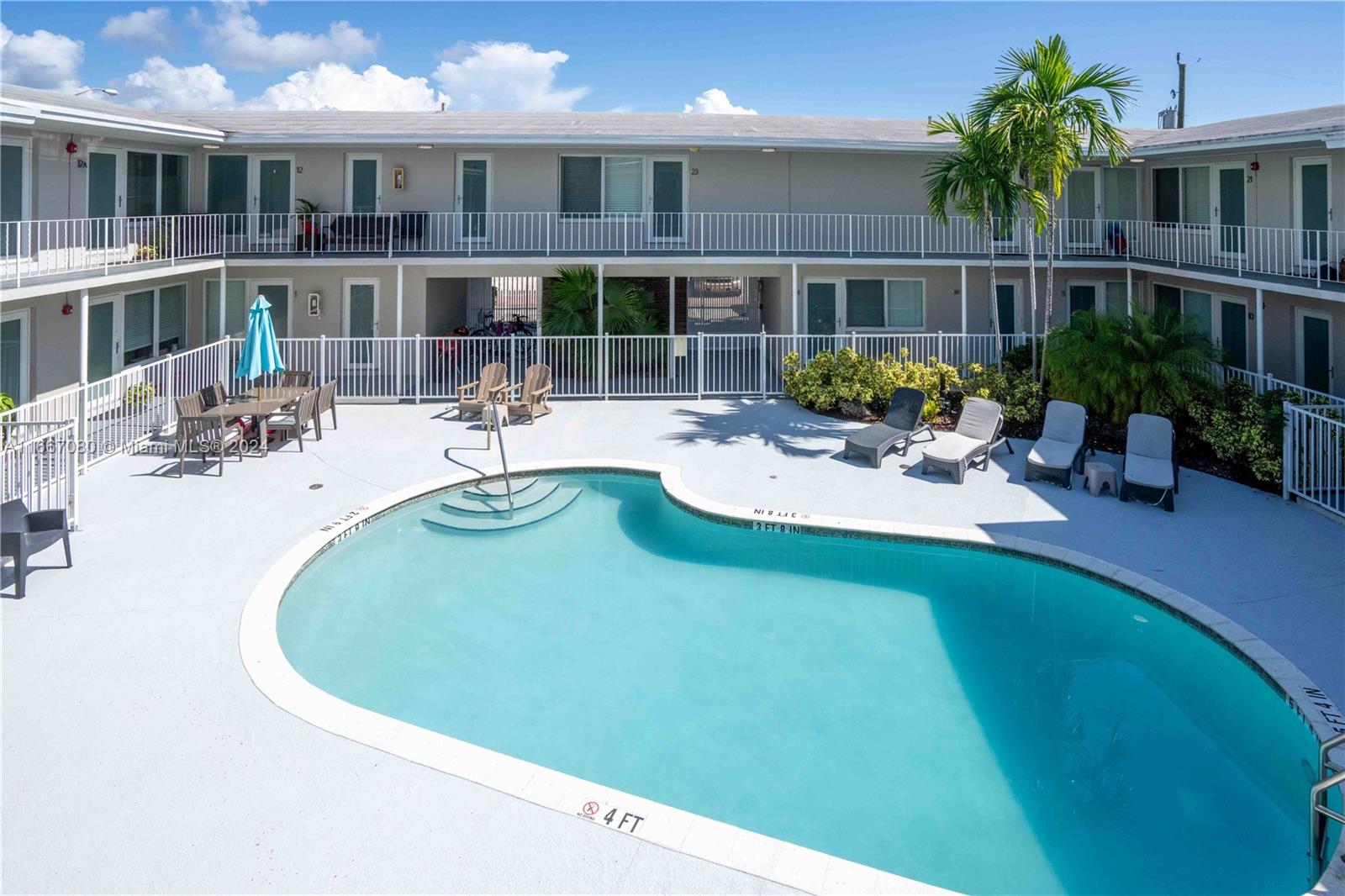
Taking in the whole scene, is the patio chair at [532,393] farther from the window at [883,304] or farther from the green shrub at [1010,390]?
the green shrub at [1010,390]

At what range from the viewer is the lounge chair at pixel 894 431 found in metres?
14.8

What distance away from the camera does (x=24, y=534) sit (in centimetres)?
924

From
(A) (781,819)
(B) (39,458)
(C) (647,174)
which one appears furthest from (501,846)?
(C) (647,174)

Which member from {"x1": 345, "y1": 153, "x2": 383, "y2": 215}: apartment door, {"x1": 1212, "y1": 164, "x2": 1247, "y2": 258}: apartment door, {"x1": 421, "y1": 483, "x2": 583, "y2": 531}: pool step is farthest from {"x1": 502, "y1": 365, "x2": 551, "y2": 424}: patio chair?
{"x1": 1212, "y1": 164, "x2": 1247, "y2": 258}: apartment door

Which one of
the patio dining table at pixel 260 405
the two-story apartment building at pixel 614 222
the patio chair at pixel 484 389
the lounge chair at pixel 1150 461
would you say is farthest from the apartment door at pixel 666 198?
the lounge chair at pixel 1150 461

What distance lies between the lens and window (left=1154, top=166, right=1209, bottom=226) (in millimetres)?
19453

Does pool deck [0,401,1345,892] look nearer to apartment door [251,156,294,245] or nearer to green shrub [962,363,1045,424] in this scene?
green shrub [962,363,1045,424]

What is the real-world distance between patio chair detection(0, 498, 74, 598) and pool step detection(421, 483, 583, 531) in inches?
166

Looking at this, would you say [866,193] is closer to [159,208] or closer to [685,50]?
[685,50]

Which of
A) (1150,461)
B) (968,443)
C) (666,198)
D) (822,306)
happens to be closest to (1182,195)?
(822,306)

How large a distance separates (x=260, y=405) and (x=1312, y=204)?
18198mm

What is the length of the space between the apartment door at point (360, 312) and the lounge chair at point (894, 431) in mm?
11692

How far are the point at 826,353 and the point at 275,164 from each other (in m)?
13.0

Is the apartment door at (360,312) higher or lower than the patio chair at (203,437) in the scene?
higher
